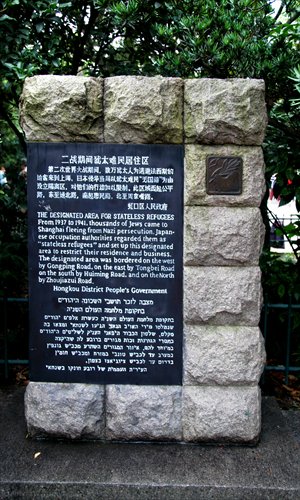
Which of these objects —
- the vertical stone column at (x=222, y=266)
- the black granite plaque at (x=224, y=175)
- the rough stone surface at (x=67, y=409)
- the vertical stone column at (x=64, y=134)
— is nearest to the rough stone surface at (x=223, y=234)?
the vertical stone column at (x=222, y=266)

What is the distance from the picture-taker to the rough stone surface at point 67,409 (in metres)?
3.32

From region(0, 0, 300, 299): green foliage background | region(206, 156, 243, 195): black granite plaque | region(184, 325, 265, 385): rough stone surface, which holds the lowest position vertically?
region(184, 325, 265, 385): rough stone surface

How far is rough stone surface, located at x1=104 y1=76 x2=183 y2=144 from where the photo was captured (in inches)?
123

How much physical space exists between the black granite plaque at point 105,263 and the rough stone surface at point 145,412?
7 centimetres

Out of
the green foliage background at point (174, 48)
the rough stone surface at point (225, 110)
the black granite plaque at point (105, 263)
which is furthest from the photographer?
the green foliage background at point (174, 48)

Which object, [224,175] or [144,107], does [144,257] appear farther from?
[144,107]

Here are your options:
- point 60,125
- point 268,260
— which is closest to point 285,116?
point 268,260

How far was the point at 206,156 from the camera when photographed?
10.5ft

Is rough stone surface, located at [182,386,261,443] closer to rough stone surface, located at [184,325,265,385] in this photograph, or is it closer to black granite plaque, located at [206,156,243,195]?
rough stone surface, located at [184,325,265,385]

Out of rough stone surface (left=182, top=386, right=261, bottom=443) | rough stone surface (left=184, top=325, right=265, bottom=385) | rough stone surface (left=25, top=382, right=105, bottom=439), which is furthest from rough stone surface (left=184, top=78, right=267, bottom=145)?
rough stone surface (left=25, top=382, right=105, bottom=439)

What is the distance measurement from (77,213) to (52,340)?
843 mm

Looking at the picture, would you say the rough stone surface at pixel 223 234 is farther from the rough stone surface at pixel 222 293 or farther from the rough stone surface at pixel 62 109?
the rough stone surface at pixel 62 109

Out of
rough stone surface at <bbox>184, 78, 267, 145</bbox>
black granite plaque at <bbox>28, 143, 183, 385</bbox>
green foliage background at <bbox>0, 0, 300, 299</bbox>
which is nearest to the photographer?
rough stone surface at <bbox>184, 78, 267, 145</bbox>

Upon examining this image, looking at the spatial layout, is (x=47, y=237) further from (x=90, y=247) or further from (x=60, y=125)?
(x=60, y=125)
